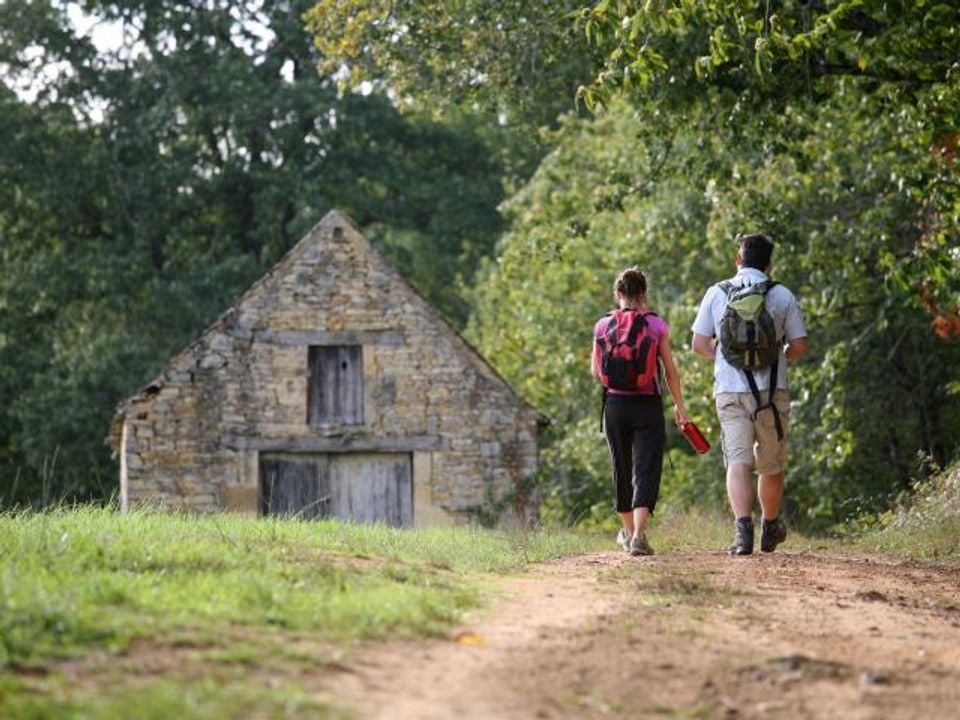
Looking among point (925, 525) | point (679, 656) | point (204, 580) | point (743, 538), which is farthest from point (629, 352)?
point (925, 525)

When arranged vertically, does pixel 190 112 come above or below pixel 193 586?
above

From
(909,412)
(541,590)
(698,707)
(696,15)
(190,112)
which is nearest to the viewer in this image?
(698,707)

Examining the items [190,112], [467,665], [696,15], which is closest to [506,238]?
[190,112]

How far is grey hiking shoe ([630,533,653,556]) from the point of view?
36.4ft

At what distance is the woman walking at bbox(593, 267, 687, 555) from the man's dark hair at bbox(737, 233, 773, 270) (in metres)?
0.66

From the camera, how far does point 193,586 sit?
24.6ft

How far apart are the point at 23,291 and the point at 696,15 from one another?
23.2 meters

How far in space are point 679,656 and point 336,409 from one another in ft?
55.1

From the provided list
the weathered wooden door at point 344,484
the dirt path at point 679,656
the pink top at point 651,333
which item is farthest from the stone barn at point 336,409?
the dirt path at point 679,656

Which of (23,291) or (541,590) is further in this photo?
(23,291)

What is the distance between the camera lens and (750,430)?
11023 mm

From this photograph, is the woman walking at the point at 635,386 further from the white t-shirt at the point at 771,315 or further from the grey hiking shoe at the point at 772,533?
the grey hiking shoe at the point at 772,533

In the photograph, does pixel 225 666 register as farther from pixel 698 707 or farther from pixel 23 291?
pixel 23 291

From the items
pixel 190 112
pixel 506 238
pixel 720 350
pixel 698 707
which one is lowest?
pixel 698 707
